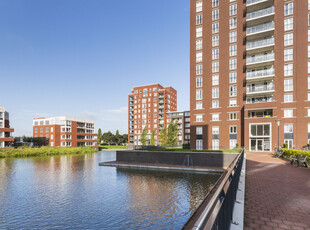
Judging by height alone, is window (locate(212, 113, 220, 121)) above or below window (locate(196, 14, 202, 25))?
below

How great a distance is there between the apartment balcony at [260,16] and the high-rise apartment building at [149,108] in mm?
52716

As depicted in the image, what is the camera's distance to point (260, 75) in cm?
3750

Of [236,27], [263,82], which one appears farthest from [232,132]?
[236,27]

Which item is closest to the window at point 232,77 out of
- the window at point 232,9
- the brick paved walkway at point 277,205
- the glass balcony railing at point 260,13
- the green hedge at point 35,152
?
the glass balcony railing at point 260,13

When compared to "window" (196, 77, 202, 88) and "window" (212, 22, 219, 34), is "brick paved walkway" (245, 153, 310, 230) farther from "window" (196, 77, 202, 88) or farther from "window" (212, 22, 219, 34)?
"window" (212, 22, 219, 34)

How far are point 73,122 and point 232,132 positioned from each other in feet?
201

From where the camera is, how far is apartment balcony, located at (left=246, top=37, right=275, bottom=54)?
37.5m

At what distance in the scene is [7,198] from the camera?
Result: 14078 mm

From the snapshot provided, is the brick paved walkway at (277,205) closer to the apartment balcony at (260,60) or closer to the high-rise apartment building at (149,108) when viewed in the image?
the apartment balcony at (260,60)

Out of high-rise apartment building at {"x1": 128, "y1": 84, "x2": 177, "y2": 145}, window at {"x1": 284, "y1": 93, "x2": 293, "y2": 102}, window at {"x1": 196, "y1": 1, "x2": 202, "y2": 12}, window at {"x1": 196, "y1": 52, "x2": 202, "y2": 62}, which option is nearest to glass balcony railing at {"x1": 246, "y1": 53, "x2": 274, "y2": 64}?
window at {"x1": 284, "y1": 93, "x2": 293, "y2": 102}

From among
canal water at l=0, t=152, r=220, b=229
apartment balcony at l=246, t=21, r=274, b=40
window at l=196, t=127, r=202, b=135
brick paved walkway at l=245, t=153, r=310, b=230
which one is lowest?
canal water at l=0, t=152, r=220, b=229

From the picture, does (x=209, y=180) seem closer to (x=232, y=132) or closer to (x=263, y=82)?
(x=232, y=132)

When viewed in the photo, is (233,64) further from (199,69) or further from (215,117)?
(215,117)

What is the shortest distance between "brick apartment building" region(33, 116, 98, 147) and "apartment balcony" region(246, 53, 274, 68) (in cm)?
6595
